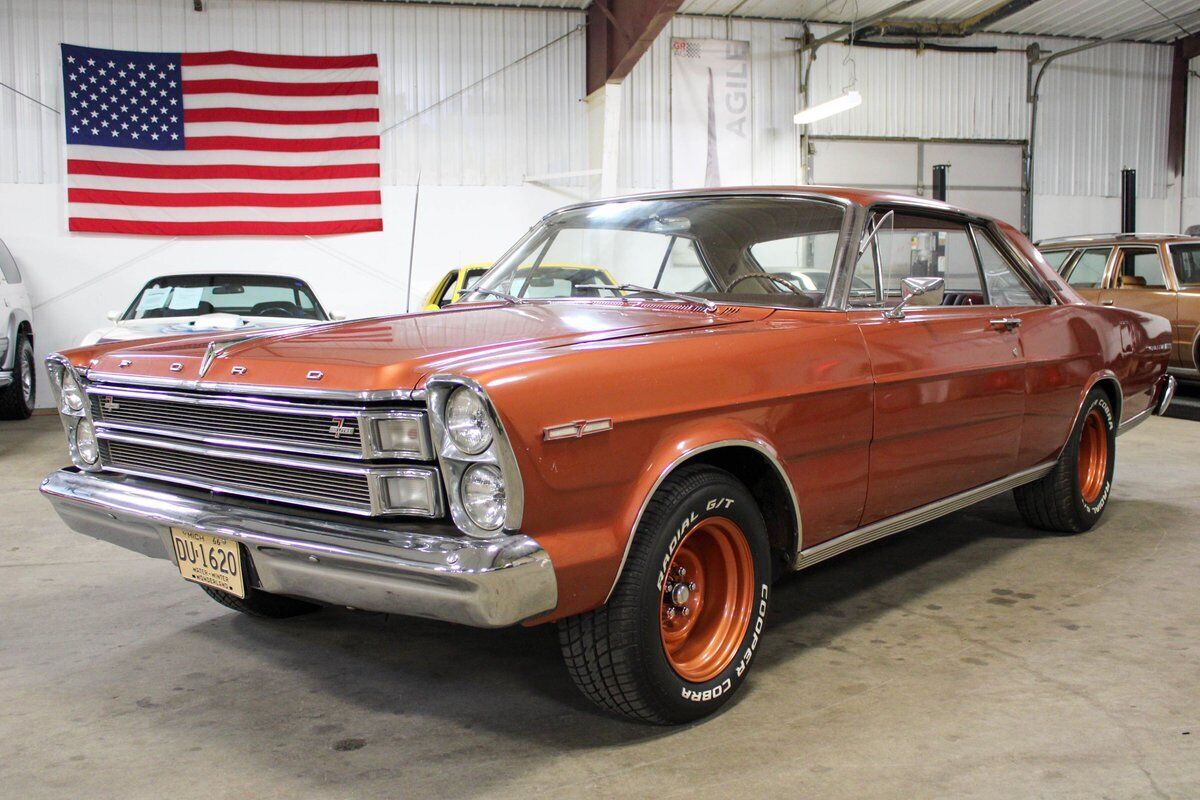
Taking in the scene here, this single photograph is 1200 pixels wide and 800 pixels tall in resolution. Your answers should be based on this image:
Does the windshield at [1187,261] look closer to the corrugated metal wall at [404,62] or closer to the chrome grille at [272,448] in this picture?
the corrugated metal wall at [404,62]

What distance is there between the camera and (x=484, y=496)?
214 centimetres

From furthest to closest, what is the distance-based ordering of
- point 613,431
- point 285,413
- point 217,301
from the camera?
point 217,301 < point 285,413 < point 613,431

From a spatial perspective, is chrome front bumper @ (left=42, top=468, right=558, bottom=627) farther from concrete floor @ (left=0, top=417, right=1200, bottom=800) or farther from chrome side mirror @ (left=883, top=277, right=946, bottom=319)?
chrome side mirror @ (left=883, top=277, right=946, bottom=319)

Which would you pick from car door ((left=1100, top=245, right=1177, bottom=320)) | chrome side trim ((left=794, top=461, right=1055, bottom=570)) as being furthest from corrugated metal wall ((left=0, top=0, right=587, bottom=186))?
chrome side trim ((left=794, top=461, right=1055, bottom=570))

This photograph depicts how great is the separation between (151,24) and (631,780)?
1212 cm

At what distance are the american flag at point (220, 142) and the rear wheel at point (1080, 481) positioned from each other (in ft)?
31.9

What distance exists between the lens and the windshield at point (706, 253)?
3264mm

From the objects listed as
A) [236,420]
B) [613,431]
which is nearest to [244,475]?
[236,420]

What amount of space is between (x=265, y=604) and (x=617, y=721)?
1.46m

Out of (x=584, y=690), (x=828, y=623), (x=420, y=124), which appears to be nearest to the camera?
(x=584, y=690)

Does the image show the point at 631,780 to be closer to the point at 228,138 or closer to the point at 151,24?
the point at 228,138

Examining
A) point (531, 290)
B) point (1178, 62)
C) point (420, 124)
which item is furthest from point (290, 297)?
point (1178, 62)

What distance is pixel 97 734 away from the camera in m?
2.61

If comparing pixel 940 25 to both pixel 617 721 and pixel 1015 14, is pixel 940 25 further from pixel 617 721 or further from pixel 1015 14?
pixel 617 721
